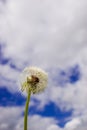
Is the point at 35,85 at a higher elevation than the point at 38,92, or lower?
higher

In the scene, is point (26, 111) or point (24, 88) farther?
point (24, 88)

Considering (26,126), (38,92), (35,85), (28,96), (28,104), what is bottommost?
(26,126)

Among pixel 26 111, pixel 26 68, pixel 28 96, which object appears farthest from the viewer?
pixel 26 68

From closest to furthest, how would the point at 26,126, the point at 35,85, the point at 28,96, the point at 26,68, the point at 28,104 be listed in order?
1. the point at 26,126
2. the point at 28,104
3. the point at 28,96
4. the point at 26,68
5. the point at 35,85

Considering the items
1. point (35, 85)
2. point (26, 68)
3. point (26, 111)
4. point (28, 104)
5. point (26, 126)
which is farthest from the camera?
point (35, 85)

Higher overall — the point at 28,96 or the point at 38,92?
the point at 38,92

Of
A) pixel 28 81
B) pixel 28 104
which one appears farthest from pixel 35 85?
pixel 28 104

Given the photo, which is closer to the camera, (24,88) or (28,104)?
(28,104)

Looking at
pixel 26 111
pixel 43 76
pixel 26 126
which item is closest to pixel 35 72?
pixel 43 76

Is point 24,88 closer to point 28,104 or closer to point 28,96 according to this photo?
point 28,96
